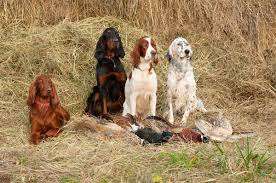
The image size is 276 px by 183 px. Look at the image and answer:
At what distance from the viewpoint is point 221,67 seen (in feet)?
30.9

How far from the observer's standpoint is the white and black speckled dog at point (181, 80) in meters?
7.68

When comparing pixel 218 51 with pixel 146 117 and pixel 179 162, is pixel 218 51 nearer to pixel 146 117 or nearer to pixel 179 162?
pixel 146 117

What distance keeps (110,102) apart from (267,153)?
2688 millimetres

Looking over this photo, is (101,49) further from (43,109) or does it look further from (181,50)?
(43,109)

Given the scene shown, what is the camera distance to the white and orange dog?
742cm

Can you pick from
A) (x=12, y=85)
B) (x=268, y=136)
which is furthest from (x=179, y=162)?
(x=12, y=85)

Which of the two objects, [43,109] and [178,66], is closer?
[43,109]

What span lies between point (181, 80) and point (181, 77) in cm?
4

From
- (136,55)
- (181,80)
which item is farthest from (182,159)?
(181,80)

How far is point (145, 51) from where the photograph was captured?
7395 mm

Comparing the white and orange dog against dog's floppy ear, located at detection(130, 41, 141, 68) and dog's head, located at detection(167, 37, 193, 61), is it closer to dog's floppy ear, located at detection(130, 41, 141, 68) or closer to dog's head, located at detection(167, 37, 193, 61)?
dog's floppy ear, located at detection(130, 41, 141, 68)

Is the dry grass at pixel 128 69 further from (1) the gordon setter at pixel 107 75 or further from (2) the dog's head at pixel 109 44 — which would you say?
(2) the dog's head at pixel 109 44

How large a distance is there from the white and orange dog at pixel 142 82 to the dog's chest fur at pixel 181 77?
29 centimetres

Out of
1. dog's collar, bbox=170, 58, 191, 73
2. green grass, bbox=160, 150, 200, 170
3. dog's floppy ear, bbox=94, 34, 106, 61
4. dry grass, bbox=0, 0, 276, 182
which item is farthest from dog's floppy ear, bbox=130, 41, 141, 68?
green grass, bbox=160, 150, 200, 170
